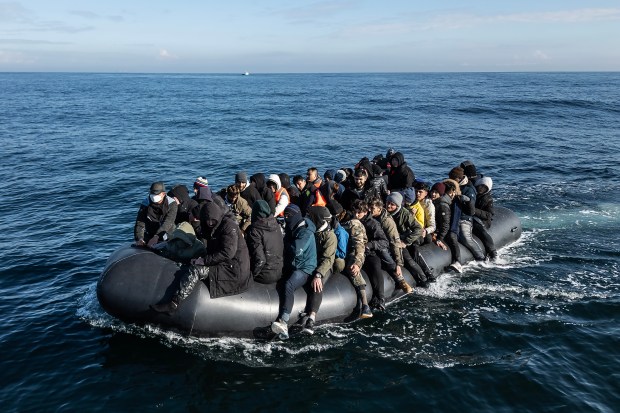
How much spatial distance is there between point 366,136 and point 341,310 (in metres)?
32.2

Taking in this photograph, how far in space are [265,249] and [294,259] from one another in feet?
2.33

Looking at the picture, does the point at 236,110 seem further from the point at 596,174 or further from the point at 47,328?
the point at 47,328

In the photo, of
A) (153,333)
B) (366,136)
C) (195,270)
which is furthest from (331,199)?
(366,136)

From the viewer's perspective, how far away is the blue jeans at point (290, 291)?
9.74m

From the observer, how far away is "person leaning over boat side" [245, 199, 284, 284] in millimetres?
9258

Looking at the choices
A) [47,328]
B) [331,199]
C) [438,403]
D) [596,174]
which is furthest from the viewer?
[596,174]

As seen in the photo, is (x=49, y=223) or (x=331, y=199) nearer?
(x=331, y=199)

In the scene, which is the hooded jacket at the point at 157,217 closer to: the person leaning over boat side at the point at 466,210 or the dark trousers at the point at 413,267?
the dark trousers at the point at 413,267

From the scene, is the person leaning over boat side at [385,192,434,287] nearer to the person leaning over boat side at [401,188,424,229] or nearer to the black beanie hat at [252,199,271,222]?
the person leaning over boat side at [401,188,424,229]

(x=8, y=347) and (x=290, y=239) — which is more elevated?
(x=290, y=239)

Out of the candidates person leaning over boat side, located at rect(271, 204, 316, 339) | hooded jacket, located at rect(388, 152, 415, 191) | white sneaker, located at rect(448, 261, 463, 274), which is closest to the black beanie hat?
person leaning over boat side, located at rect(271, 204, 316, 339)

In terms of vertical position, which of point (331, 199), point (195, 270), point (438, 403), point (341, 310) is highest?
point (331, 199)

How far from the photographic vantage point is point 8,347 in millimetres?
10180

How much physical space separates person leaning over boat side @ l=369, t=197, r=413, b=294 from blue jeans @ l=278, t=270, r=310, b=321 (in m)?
2.25
